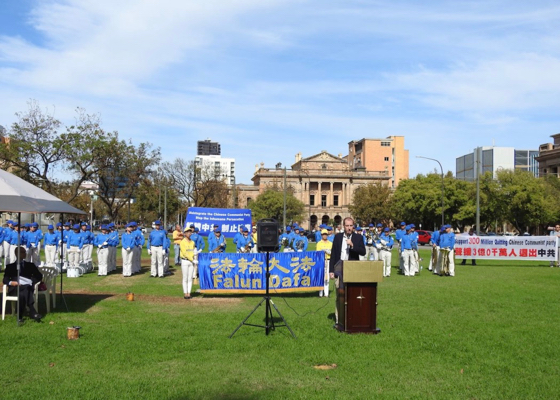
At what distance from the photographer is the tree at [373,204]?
3725 inches

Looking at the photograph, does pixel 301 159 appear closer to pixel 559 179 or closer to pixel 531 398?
pixel 559 179

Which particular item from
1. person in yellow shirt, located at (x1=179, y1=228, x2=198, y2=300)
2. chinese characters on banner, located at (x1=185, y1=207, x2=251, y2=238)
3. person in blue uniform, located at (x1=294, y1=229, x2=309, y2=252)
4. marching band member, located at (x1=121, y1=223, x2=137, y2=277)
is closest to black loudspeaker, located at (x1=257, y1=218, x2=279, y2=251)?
person in yellow shirt, located at (x1=179, y1=228, x2=198, y2=300)

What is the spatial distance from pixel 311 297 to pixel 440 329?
5.69m

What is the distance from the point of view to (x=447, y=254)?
73.4ft

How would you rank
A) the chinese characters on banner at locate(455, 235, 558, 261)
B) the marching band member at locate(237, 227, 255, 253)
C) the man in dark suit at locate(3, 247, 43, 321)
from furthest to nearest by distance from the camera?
the chinese characters on banner at locate(455, 235, 558, 261), the marching band member at locate(237, 227, 255, 253), the man in dark suit at locate(3, 247, 43, 321)

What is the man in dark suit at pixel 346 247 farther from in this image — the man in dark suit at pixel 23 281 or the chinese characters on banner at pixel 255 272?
the man in dark suit at pixel 23 281

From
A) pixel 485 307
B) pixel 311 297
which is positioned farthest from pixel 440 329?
pixel 311 297

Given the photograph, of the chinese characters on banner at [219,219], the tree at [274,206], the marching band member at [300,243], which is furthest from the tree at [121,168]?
the tree at [274,206]

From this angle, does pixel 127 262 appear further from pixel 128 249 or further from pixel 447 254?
pixel 447 254

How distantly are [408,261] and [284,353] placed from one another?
14711 mm

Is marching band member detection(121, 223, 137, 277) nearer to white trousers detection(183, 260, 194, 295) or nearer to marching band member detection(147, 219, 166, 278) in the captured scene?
marching band member detection(147, 219, 166, 278)

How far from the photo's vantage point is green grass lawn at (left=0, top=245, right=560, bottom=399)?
6.85 meters

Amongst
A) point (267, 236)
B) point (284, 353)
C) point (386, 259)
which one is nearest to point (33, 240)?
point (386, 259)

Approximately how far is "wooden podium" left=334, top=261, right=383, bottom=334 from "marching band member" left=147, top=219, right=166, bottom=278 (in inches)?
486
